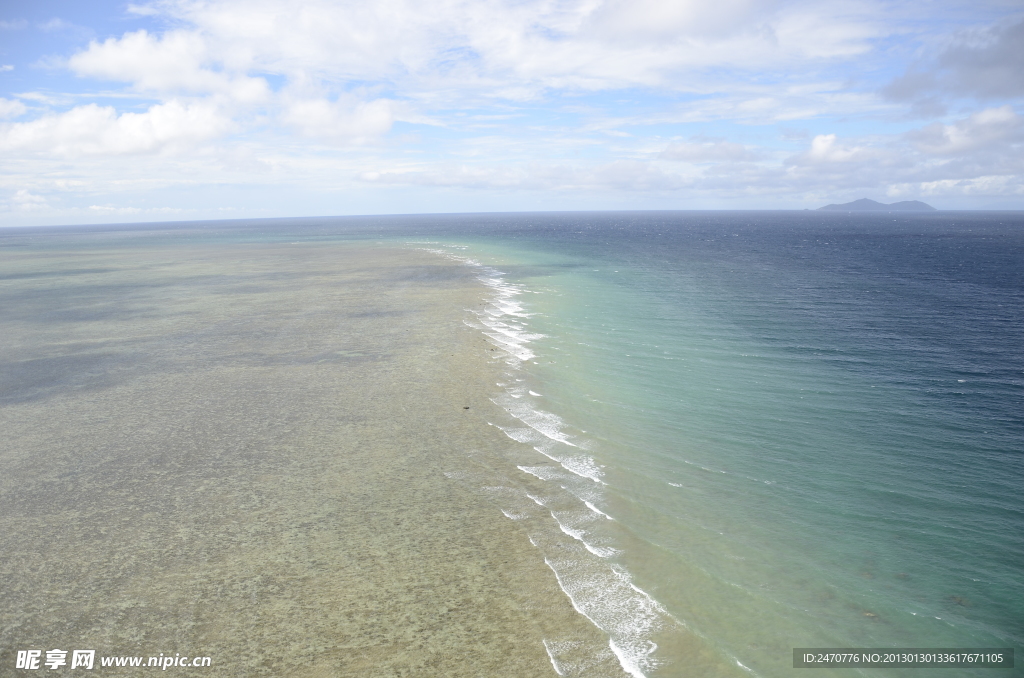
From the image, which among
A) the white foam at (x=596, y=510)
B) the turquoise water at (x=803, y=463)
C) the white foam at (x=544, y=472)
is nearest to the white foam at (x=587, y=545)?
the turquoise water at (x=803, y=463)

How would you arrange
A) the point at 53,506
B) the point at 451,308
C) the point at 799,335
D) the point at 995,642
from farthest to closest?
the point at 451,308 → the point at 799,335 → the point at 53,506 → the point at 995,642

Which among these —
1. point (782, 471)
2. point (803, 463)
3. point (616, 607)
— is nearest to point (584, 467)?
point (782, 471)

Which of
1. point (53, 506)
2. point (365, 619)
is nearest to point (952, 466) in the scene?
point (365, 619)

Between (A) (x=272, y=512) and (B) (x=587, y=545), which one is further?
(A) (x=272, y=512)

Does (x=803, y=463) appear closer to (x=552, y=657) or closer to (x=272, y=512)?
(x=552, y=657)

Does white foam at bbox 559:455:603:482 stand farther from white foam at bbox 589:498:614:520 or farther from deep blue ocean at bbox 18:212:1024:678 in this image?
white foam at bbox 589:498:614:520

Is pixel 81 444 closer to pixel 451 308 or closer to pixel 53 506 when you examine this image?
pixel 53 506
